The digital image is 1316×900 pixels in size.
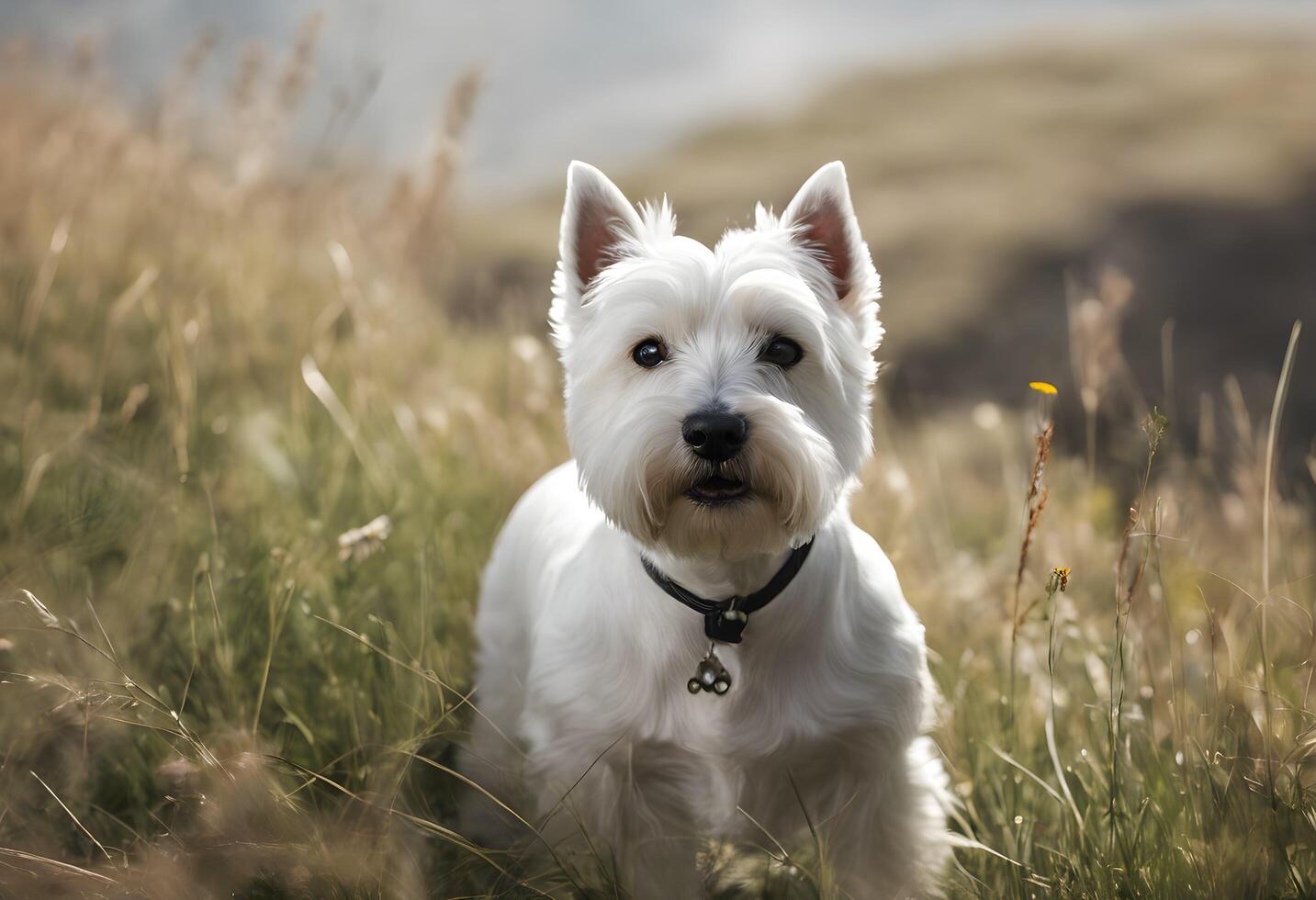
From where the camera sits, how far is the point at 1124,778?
2482 millimetres

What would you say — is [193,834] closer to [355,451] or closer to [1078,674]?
[355,451]

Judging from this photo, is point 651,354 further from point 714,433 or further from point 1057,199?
point 1057,199

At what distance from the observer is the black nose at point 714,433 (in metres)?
2.20

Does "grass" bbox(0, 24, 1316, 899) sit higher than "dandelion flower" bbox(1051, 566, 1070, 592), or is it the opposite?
"dandelion flower" bbox(1051, 566, 1070, 592)

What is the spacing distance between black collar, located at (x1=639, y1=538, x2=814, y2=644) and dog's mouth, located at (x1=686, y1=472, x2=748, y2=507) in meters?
0.28

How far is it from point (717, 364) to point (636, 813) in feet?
3.94

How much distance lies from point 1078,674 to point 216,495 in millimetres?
3294

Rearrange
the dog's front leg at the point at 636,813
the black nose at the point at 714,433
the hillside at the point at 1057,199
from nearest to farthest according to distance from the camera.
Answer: the black nose at the point at 714,433 < the dog's front leg at the point at 636,813 < the hillside at the point at 1057,199

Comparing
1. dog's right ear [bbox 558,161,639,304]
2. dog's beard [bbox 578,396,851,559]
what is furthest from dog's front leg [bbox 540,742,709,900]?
dog's right ear [bbox 558,161,639,304]

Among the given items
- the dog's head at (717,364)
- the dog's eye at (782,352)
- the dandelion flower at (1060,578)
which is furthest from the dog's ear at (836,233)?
the dandelion flower at (1060,578)

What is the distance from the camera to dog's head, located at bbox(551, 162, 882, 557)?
2240 mm

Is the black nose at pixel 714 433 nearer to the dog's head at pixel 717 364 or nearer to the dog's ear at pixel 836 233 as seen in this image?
the dog's head at pixel 717 364

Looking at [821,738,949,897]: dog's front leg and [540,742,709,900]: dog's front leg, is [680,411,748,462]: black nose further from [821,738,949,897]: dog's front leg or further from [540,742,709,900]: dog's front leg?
[821,738,949,897]: dog's front leg

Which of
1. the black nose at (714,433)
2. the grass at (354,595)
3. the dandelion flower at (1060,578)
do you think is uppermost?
the black nose at (714,433)
